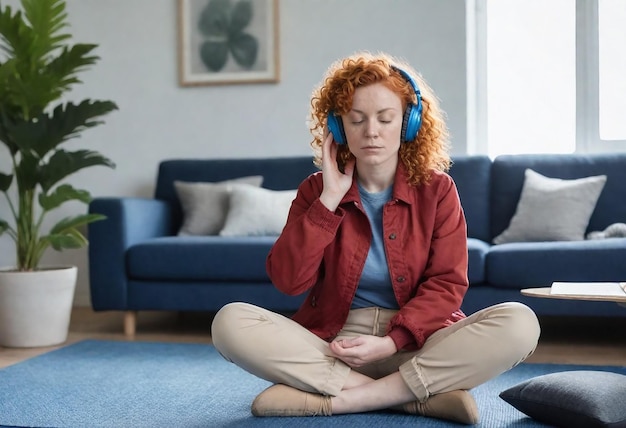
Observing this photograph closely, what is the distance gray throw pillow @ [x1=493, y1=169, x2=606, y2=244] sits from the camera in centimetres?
351

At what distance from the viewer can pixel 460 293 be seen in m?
2.01

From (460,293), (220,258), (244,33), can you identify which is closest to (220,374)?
(220,258)

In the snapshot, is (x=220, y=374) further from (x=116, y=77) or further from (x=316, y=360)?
(x=116, y=77)

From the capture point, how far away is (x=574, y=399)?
190 cm

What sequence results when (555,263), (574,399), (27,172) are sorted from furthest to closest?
(27,172) < (555,263) < (574,399)

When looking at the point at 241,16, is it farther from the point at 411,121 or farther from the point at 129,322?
the point at 411,121

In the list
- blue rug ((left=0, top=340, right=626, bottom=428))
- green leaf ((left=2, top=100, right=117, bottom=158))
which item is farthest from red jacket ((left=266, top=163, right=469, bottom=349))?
green leaf ((left=2, top=100, right=117, bottom=158))

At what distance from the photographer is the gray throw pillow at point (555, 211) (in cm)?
351

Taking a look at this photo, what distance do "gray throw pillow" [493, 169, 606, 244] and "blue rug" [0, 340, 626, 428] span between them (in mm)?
842

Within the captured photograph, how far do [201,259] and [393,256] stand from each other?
1.60 meters

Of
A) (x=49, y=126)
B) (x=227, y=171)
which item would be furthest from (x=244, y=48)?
A: (x=49, y=126)

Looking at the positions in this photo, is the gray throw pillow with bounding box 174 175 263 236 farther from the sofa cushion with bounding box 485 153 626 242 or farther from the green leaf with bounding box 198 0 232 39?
the sofa cushion with bounding box 485 153 626 242

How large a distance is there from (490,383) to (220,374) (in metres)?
0.87

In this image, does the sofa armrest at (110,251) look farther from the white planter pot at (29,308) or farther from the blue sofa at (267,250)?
the white planter pot at (29,308)
